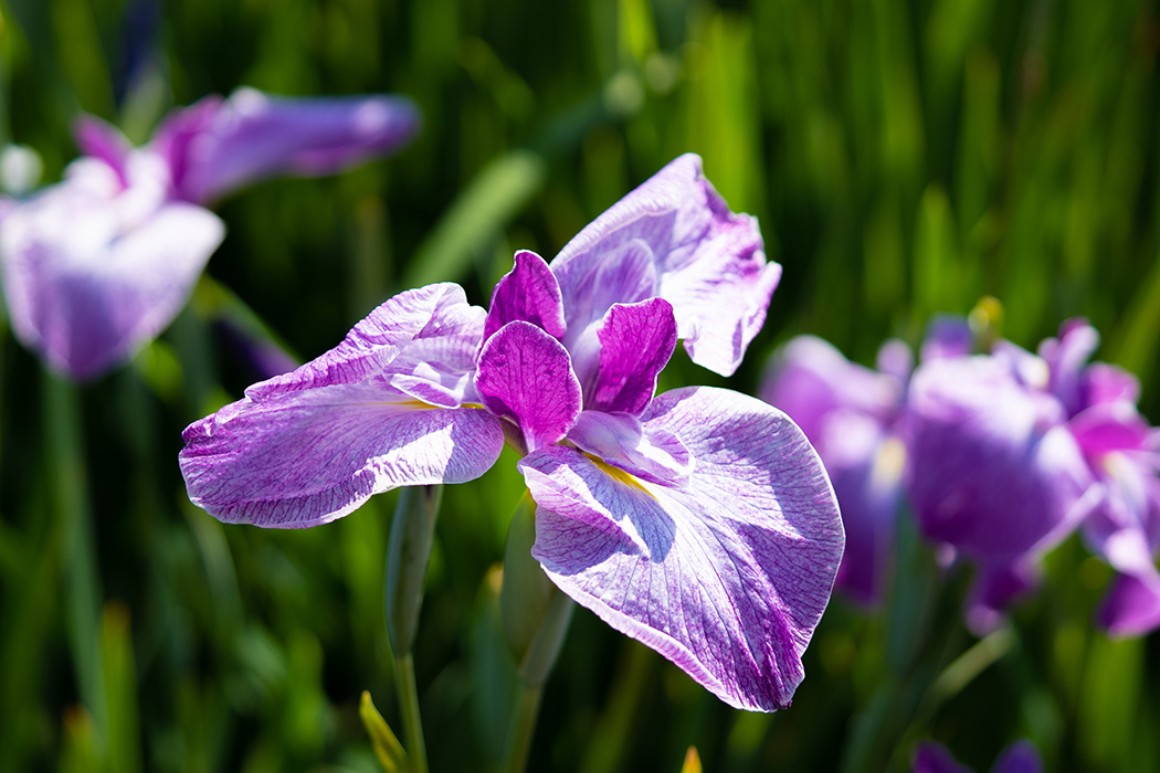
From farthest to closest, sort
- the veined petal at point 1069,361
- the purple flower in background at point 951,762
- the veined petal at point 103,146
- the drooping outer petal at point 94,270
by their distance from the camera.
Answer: the veined petal at point 103,146
the drooping outer petal at point 94,270
the veined petal at point 1069,361
the purple flower in background at point 951,762

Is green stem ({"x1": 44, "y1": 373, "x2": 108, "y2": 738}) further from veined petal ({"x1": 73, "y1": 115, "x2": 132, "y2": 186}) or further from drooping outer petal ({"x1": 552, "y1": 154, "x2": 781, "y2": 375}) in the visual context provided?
drooping outer petal ({"x1": 552, "y1": 154, "x2": 781, "y2": 375})

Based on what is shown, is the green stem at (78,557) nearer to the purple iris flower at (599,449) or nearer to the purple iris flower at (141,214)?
the purple iris flower at (141,214)

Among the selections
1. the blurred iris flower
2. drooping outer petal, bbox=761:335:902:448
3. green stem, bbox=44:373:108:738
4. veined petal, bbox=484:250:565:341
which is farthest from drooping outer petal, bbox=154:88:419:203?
veined petal, bbox=484:250:565:341

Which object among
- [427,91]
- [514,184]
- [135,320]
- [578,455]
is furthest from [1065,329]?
[427,91]

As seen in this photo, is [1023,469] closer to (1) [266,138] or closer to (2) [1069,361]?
(2) [1069,361]

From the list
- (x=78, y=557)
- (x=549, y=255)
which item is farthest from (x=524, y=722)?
(x=549, y=255)

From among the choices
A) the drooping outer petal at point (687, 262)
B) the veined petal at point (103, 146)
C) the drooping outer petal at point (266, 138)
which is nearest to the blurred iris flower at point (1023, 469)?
the drooping outer petal at point (687, 262)
